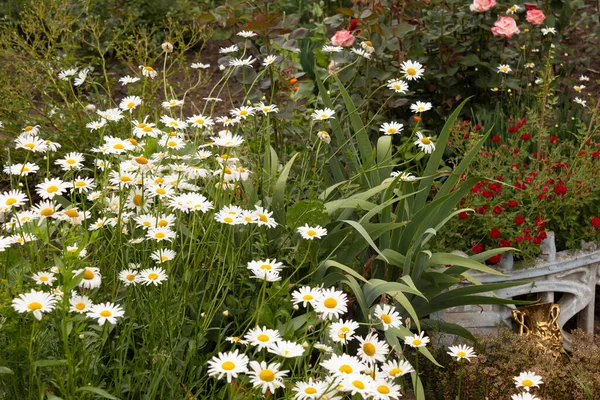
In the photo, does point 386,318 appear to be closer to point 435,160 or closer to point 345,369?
point 345,369

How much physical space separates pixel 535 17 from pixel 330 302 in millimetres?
2878

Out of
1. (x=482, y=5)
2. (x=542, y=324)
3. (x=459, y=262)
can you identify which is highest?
(x=482, y=5)

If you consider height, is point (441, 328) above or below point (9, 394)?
below

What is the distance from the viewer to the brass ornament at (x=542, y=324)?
9.85 ft

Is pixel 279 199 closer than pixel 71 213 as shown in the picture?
No

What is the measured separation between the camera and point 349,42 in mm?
3799

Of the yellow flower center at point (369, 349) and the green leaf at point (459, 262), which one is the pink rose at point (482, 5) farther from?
the yellow flower center at point (369, 349)

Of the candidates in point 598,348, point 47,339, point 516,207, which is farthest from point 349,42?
point 47,339

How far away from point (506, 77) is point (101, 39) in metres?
3.13

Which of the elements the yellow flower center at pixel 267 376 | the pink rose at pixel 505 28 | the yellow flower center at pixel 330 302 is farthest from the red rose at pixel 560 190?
the yellow flower center at pixel 267 376

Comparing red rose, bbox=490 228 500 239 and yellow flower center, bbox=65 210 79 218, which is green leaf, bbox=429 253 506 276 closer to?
red rose, bbox=490 228 500 239

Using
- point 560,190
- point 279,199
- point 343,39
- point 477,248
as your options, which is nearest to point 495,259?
point 477,248

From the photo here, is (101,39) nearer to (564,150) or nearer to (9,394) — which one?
(564,150)

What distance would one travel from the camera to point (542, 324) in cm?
312
